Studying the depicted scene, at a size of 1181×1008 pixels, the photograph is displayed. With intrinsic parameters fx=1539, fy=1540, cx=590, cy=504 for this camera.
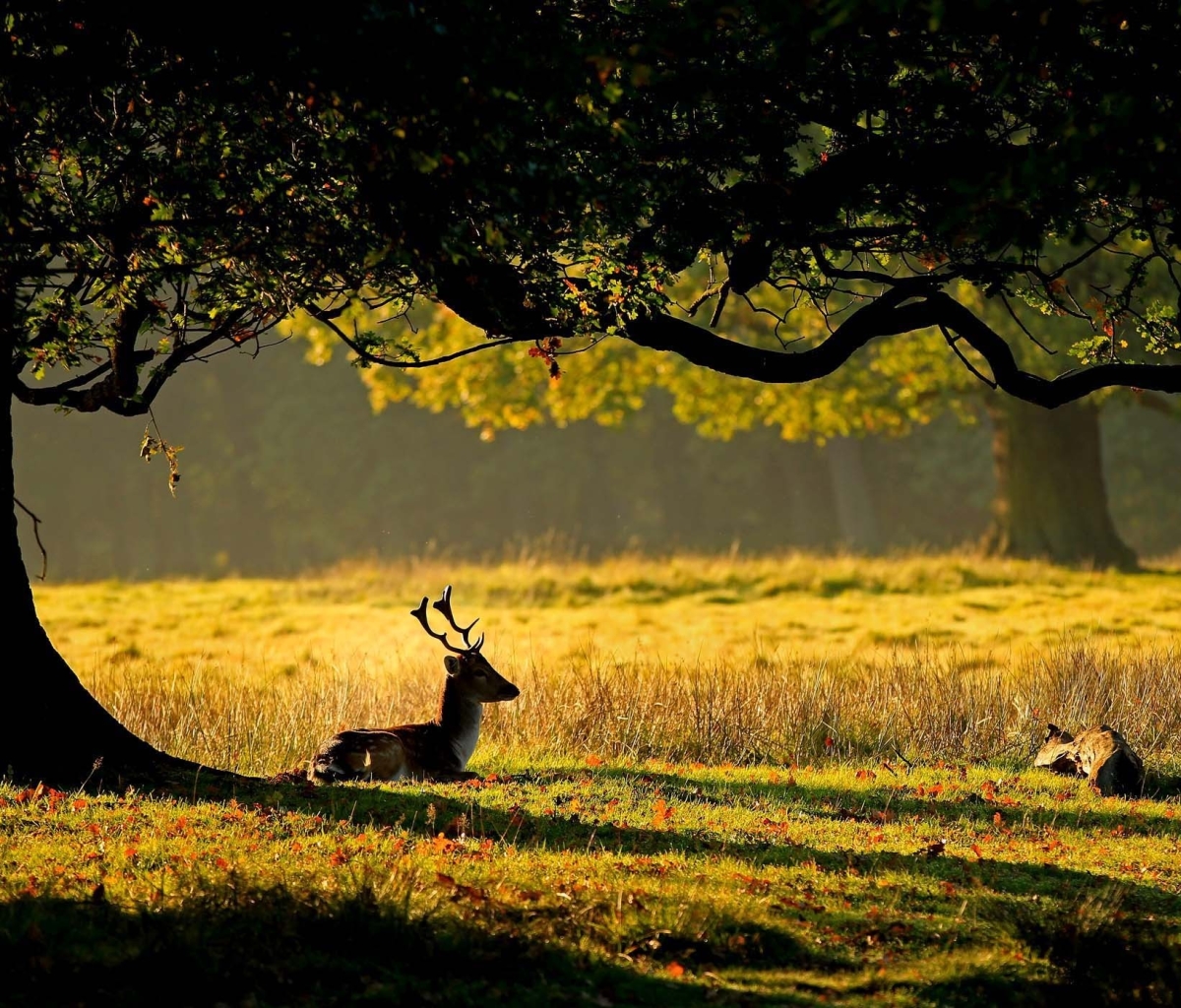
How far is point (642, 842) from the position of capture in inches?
350

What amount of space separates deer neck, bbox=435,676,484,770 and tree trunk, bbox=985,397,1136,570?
20913 mm

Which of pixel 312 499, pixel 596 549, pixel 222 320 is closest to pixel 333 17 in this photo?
pixel 222 320

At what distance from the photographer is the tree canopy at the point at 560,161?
6.67 metres

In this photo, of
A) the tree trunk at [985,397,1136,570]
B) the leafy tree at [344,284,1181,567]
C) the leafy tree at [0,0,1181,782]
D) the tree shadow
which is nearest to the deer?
the tree shadow

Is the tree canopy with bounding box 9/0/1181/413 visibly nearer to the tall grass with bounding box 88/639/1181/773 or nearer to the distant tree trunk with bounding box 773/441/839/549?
the tall grass with bounding box 88/639/1181/773

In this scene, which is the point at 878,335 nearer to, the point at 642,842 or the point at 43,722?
the point at 642,842

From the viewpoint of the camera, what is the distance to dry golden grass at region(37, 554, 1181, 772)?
1357cm

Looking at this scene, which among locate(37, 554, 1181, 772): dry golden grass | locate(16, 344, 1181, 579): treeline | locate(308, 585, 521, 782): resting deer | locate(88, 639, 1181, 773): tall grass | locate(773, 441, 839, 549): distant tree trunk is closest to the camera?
locate(308, 585, 521, 782): resting deer

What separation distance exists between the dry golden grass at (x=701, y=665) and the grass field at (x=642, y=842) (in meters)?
0.05

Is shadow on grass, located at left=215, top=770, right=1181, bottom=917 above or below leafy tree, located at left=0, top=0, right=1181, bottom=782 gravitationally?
below

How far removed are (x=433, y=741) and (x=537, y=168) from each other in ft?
17.8

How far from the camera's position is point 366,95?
6672 millimetres

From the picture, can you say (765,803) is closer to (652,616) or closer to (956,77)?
(956,77)

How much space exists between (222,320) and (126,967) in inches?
215
